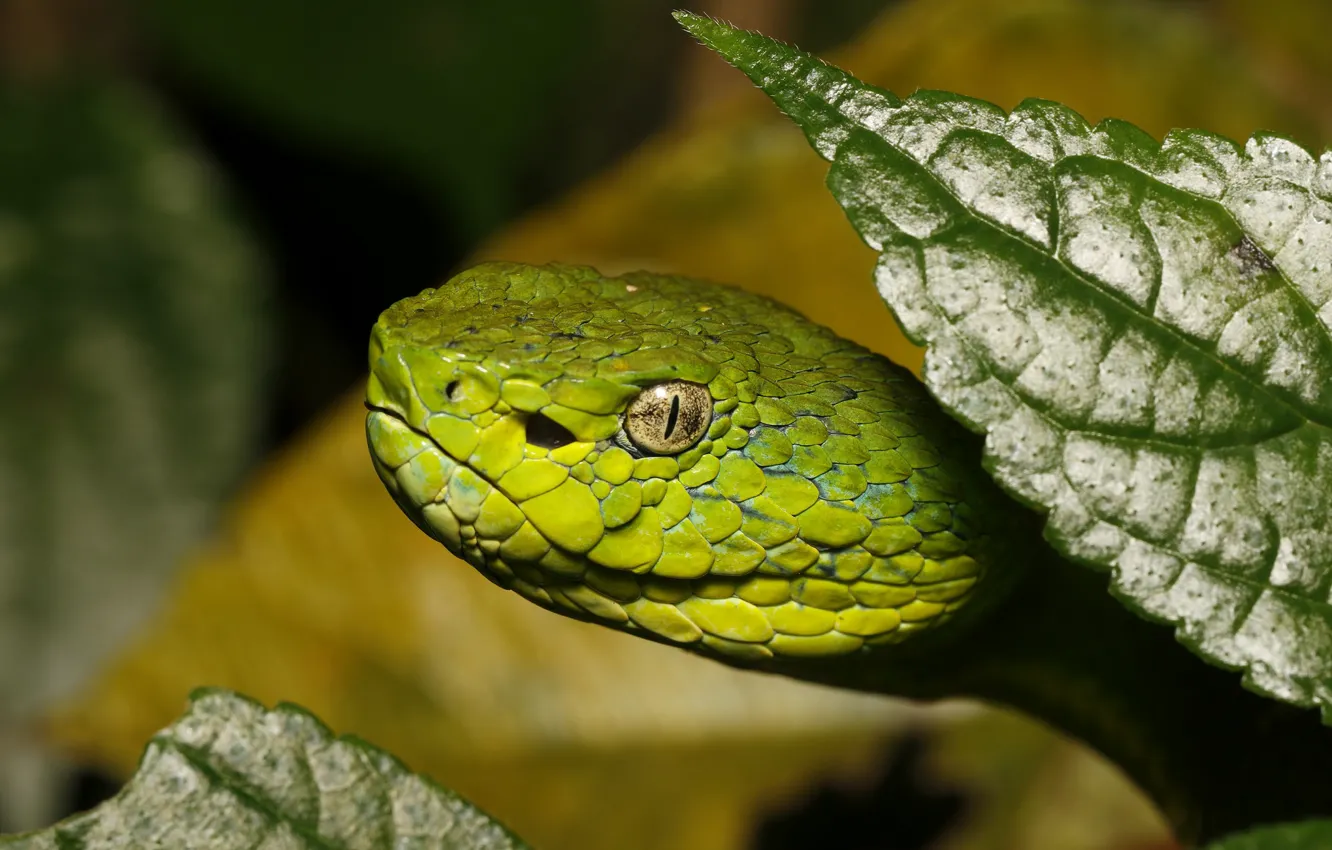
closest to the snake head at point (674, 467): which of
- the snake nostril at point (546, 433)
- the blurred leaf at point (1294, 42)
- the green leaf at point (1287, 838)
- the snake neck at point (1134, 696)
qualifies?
the snake nostril at point (546, 433)

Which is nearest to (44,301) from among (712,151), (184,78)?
(184,78)

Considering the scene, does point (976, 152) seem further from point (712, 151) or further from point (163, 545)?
point (163, 545)

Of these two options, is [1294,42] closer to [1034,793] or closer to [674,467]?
[1034,793]

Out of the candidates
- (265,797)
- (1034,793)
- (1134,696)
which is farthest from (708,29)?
(1034,793)

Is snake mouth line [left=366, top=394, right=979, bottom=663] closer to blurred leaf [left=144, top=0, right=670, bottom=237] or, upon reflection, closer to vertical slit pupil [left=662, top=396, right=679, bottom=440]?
vertical slit pupil [left=662, top=396, right=679, bottom=440]

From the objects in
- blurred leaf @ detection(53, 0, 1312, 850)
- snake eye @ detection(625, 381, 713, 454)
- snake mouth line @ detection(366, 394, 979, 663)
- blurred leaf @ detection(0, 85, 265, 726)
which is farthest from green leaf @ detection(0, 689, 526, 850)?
blurred leaf @ detection(0, 85, 265, 726)

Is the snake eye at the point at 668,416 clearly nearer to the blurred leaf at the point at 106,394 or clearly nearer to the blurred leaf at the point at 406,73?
the blurred leaf at the point at 106,394

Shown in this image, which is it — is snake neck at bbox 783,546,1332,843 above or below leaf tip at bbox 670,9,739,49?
below
